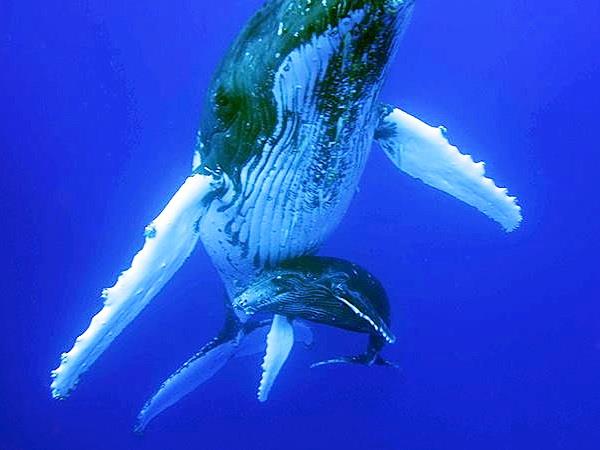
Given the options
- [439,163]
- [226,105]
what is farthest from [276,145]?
[439,163]

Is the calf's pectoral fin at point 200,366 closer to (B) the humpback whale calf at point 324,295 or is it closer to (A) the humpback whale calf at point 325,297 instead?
(A) the humpback whale calf at point 325,297

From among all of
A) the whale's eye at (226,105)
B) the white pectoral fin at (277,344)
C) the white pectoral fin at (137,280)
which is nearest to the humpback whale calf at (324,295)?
the white pectoral fin at (277,344)

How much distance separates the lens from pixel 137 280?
3.23 m

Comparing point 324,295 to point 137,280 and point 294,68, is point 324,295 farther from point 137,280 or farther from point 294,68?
point 294,68

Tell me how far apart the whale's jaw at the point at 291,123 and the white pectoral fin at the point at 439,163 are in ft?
1.45

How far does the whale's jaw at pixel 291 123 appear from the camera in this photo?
108 inches

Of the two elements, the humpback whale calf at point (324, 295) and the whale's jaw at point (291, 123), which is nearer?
the whale's jaw at point (291, 123)

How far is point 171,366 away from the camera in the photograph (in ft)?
21.4

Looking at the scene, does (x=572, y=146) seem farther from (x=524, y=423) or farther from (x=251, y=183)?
(x=251, y=183)

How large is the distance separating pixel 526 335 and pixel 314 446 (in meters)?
2.28

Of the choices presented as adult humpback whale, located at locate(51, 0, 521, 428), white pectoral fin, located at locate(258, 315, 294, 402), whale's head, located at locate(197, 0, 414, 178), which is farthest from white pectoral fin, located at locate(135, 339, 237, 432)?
whale's head, located at locate(197, 0, 414, 178)

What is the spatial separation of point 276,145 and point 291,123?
14cm

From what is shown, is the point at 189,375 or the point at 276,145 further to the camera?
the point at 189,375

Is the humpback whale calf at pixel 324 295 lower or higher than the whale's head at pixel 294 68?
lower
